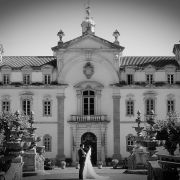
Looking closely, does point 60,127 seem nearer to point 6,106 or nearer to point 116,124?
point 116,124

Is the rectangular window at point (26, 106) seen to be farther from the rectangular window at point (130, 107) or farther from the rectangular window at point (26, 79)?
the rectangular window at point (130, 107)

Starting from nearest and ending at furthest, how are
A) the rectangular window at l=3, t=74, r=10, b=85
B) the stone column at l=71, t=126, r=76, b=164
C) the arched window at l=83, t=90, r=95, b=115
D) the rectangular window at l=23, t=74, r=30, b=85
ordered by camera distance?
the stone column at l=71, t=126, r=76, b=164 < the arched window at l=83, t=90, r=95, b=115 < the rectangular window at l=3, t=74, r=10, b=85 < the rectangular window at l=23, t=74, r=30, b=85

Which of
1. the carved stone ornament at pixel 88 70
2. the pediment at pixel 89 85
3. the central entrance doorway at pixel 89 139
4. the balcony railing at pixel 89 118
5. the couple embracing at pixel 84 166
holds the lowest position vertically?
the couple embracing at pixel 84 166

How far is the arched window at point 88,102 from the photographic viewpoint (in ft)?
185

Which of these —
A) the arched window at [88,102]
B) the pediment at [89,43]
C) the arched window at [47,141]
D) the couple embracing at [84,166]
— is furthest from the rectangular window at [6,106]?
the couple embracing at [84,166]

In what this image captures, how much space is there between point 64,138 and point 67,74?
7510 mm

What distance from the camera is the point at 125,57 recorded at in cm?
6016

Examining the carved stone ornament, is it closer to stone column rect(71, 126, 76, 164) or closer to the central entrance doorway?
stone column rect(71, 126, 76, 164)

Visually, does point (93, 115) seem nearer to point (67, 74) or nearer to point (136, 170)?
point (67, 74)

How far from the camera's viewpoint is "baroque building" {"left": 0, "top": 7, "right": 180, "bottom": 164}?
55719mm

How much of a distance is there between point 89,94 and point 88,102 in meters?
0.95

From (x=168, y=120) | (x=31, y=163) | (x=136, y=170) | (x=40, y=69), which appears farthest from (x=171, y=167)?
(x=40, y=69)

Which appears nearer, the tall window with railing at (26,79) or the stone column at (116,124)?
the stone column at (116,124)

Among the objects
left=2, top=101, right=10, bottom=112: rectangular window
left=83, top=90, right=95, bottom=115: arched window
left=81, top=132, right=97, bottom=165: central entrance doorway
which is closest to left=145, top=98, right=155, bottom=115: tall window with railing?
left=83, top=90, right=95, bottom=115: arched window
